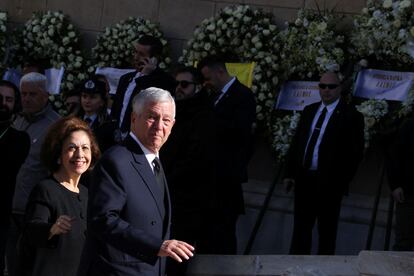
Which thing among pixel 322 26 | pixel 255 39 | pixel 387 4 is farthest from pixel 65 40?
pixel 387 4

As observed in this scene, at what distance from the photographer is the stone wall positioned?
10422 millimetres

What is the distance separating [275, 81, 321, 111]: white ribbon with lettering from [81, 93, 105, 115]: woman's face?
79.5 inches

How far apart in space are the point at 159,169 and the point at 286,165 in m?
4.08

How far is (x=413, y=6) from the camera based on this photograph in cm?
918

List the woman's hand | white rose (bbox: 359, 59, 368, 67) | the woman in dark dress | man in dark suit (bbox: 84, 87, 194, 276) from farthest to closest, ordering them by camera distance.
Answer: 1. white rose (bbox: 359, 59, 368, 67)
2. the woman in dark dress
3. the woman's hand
4. man in dark suit (bbox: 84, 87, 194, 276)

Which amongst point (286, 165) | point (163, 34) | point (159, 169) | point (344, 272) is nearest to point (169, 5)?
point (163, 34)

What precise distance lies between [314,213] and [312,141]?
0.62 meters

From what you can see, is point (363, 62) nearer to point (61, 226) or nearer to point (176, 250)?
point (61, 226)

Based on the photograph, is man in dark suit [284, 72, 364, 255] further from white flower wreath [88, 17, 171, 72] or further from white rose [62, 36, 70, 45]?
white rose [62, 36, 70, 45]

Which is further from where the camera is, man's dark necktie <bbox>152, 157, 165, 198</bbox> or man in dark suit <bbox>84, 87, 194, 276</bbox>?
man's dark necktie <bbox>152, 157, 165, 198</bbox>

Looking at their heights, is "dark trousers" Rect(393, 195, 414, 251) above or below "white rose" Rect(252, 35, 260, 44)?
below

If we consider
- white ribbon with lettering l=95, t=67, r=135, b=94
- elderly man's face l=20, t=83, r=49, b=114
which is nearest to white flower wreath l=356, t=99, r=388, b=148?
elderly man's face l=20, t=83, r=49, b=114

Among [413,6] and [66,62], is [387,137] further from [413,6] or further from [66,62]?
[66,62]

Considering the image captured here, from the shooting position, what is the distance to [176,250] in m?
4.81
